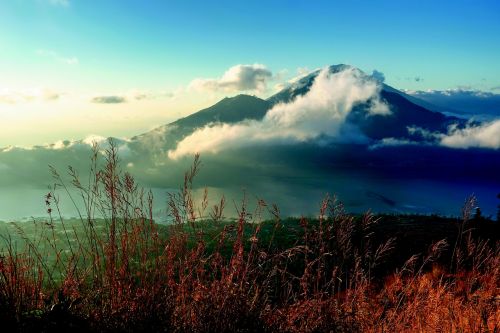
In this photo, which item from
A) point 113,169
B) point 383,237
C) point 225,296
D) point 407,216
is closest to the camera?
point 225,296

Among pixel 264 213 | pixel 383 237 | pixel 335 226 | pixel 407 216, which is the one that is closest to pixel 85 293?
pixel 264 213

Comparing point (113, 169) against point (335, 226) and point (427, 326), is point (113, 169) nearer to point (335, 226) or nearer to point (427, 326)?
point (335, 226)

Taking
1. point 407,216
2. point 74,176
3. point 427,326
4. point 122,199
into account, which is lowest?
point 407,216

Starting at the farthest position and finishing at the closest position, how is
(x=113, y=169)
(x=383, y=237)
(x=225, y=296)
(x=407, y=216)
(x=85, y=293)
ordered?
(x=407, y=216)
(x=383, y=237)
(x=113, y=169)
(x=85, y=293)
(x=225, y=296)

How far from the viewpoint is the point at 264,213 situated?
4508mm

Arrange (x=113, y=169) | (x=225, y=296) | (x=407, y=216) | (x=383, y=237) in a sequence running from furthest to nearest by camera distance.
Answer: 1. (x=407, y=216)
2. (x=383, y=237)
3. (x=113, y=169)
4. (x=225, y=296)

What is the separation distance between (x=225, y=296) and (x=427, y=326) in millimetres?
2274

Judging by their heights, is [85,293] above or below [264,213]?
below

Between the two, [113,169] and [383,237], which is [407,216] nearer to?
[383,237]

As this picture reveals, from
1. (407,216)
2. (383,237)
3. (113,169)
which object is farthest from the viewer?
(407,216)

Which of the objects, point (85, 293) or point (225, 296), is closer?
point (225, 296)

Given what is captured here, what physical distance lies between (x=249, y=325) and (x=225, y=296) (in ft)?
1.22

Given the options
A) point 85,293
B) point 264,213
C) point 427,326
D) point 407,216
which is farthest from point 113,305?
point 407,216

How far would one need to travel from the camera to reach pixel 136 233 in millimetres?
4074
